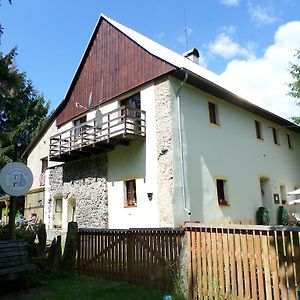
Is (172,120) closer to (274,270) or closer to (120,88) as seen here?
(120,88)

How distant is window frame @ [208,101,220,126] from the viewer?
52.1 ft

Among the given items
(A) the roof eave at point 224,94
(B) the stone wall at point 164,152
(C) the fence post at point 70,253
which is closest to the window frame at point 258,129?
(A) the roof eave at point 224,94

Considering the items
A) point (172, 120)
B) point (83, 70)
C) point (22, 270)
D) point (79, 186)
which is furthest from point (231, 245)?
point (83, 70)

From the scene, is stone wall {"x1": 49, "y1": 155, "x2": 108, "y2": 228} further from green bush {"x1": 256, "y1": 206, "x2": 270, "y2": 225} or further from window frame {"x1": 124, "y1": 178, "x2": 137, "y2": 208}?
green bush {"x1": 256, "y1": 206, "x2": 270, "y2": 225}

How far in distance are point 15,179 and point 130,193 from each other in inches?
311

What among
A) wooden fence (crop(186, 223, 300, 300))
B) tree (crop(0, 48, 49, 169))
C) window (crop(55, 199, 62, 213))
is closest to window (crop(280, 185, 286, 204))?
window (crop(55, 199, 62, 213))

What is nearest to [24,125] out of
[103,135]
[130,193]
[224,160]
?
[103,135]

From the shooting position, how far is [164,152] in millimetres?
13484

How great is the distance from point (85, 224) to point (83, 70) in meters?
8.83

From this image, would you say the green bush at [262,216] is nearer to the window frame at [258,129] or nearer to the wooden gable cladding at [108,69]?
the window frame at [258,129]

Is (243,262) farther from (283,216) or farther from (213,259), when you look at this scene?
(283,216)

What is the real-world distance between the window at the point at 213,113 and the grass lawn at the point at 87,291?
396 inches

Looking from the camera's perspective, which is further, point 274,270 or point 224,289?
point 224,289

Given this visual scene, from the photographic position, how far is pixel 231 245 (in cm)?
564
